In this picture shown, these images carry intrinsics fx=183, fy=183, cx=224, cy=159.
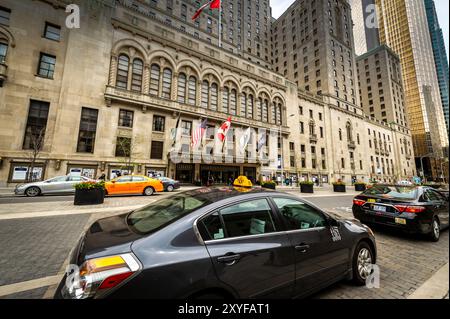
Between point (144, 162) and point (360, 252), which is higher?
point (144, 162)

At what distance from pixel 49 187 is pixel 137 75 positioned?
57.9 ft

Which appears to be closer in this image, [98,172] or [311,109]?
[98,172]

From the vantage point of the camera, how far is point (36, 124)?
59.0 feet

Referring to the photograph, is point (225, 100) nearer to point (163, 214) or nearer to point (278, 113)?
point (278, 113)

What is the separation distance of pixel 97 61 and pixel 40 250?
80.9 ft

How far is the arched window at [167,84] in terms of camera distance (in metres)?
25.7

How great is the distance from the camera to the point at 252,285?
6.36 feet

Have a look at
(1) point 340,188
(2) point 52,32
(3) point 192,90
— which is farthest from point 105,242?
(2) point 52,32

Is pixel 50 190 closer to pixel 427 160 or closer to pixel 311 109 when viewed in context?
pixel 311 109

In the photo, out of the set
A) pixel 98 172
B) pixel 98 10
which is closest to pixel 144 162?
pixel 98 172

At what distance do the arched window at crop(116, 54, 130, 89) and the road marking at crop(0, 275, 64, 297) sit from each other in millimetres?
24678

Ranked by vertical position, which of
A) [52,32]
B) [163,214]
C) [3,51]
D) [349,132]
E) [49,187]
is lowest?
[49,187]

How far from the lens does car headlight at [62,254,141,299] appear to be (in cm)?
139
